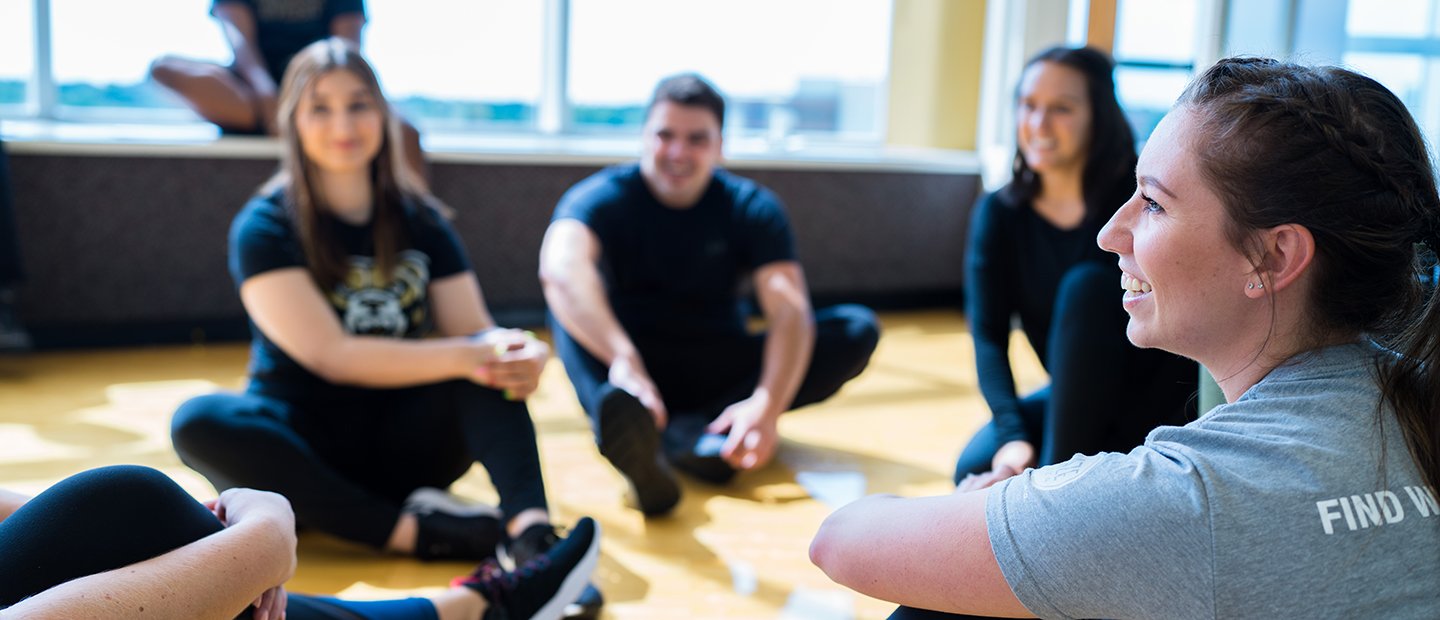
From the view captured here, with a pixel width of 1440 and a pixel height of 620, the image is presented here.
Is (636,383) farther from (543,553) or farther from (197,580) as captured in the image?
(197,580)

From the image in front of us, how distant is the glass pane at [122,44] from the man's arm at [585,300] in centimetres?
190

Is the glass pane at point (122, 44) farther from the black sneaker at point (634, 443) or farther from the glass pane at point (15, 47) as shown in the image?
the black sneaker at point (634, 443)

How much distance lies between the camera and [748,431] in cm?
239

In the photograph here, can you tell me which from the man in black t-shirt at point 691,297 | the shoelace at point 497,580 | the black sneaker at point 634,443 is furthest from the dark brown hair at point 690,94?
the shoelace at point 497,580

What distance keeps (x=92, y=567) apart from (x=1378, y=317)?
100 centimetres

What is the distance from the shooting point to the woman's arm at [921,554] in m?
0.83

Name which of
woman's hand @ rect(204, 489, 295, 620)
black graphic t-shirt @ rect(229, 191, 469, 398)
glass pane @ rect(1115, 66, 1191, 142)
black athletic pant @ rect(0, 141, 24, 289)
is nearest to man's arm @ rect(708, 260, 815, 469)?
black graphic t-shirt @ rect(229, 191, 469, 398)

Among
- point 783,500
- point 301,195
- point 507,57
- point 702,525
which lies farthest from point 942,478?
point 507,57

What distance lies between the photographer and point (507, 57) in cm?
457

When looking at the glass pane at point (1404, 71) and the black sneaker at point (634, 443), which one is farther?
the glass pane at point (1404, 71)

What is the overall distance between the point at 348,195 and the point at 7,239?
5.41 ft

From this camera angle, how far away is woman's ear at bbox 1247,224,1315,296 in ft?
A: 2.65

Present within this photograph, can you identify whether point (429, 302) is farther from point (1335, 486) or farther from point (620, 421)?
point (1335, 486)

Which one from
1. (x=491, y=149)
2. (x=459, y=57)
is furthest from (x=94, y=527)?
(x=459, y=57)
